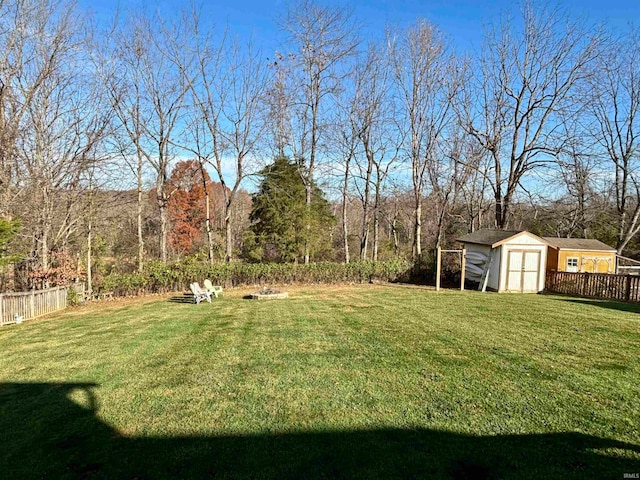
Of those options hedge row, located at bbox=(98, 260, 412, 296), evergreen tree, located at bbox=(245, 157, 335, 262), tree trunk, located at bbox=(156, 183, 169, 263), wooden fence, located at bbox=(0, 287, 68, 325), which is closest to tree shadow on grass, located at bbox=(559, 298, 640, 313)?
hedge row, located at bbox=(98, 260, 412, 296)

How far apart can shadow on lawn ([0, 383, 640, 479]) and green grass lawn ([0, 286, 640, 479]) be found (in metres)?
0.02

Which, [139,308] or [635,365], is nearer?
[635,365]

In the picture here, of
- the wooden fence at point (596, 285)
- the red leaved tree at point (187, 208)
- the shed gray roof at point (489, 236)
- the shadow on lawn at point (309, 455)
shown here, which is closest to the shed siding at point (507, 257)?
the shed gray roof at point (489, 236)

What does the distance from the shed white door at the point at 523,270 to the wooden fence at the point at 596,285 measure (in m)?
0.75

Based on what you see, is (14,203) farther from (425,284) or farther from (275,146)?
(425,284)

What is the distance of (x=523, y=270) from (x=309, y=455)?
46.8 feet

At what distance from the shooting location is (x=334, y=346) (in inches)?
248

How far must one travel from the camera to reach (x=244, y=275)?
16453mm

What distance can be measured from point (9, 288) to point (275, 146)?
14.8m

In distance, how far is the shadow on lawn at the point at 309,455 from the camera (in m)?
2.86

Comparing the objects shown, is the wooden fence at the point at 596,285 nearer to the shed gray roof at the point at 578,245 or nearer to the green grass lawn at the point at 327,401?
the shed gray roof at the point at 578,245

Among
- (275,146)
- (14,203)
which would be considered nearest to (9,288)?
(14,203)

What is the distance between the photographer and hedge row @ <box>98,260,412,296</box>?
14.4 meters

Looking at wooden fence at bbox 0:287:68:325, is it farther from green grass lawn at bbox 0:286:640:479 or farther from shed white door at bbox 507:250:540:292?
shed white door at bbox 507:250:540:292
